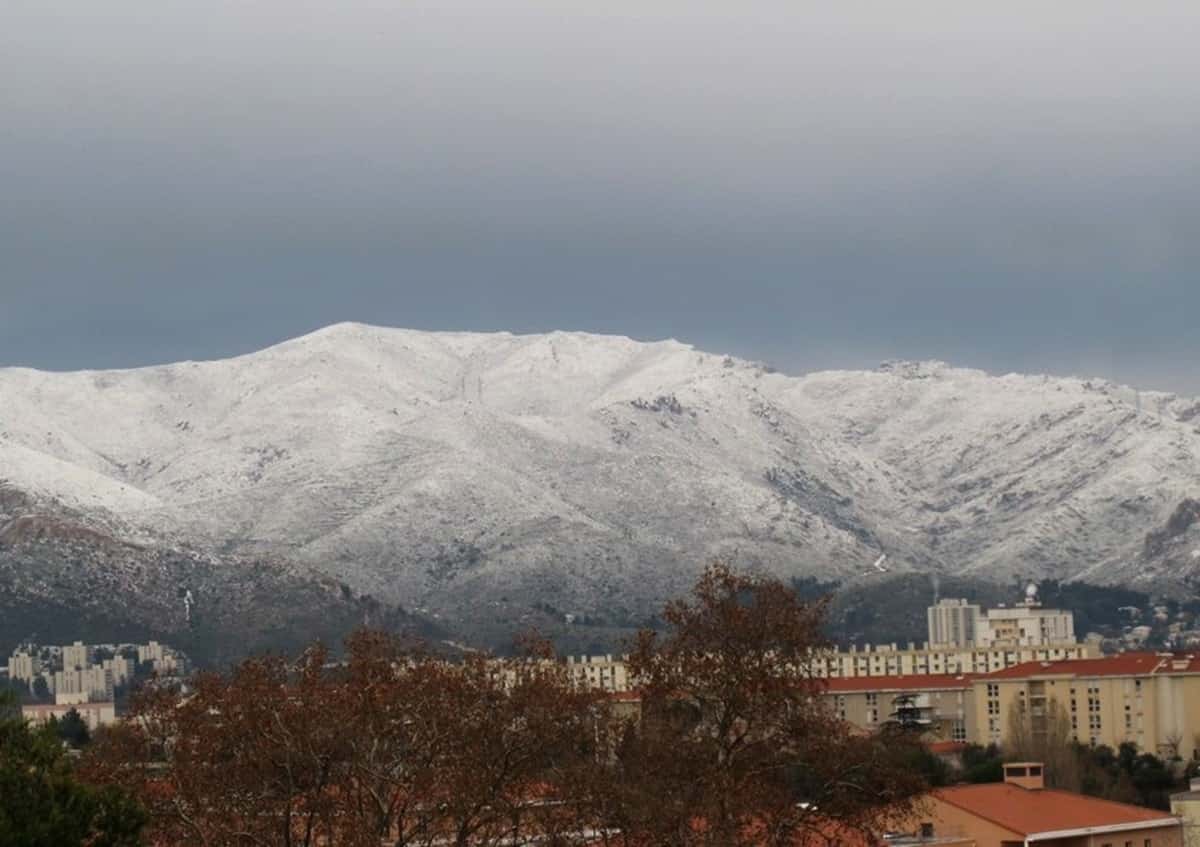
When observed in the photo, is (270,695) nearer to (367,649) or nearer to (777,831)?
(367,649)

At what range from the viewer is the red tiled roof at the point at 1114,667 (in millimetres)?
185750

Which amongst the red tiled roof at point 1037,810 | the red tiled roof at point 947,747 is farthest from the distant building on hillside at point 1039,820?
the red tiled roof at point 947,747

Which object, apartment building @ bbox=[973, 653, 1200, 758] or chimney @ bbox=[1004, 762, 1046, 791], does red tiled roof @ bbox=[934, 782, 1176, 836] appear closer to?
chimney @ bbox=[1004, 762, 1046, 791]

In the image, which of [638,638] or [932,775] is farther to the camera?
[932,775]

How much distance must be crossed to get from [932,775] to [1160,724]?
72.0 m

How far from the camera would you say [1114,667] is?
620 feet

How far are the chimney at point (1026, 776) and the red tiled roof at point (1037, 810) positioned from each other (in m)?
2.32

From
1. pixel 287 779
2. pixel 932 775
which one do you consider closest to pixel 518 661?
pixel 287 779

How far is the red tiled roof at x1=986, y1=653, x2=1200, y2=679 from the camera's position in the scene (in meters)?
186

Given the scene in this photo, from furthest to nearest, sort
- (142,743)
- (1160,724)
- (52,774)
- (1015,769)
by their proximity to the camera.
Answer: (1160,724)
(1015,769)
(142,743)
(52,774)

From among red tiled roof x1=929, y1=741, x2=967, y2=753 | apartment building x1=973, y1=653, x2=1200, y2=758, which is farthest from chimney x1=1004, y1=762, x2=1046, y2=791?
apartment building x1=973, y1=653, x2=1200, y2=758

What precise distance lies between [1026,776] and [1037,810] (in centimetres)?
1528

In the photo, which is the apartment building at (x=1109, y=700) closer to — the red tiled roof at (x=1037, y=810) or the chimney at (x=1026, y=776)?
the chimney at (x=1026, y=776)

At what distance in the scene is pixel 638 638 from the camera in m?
62.6
